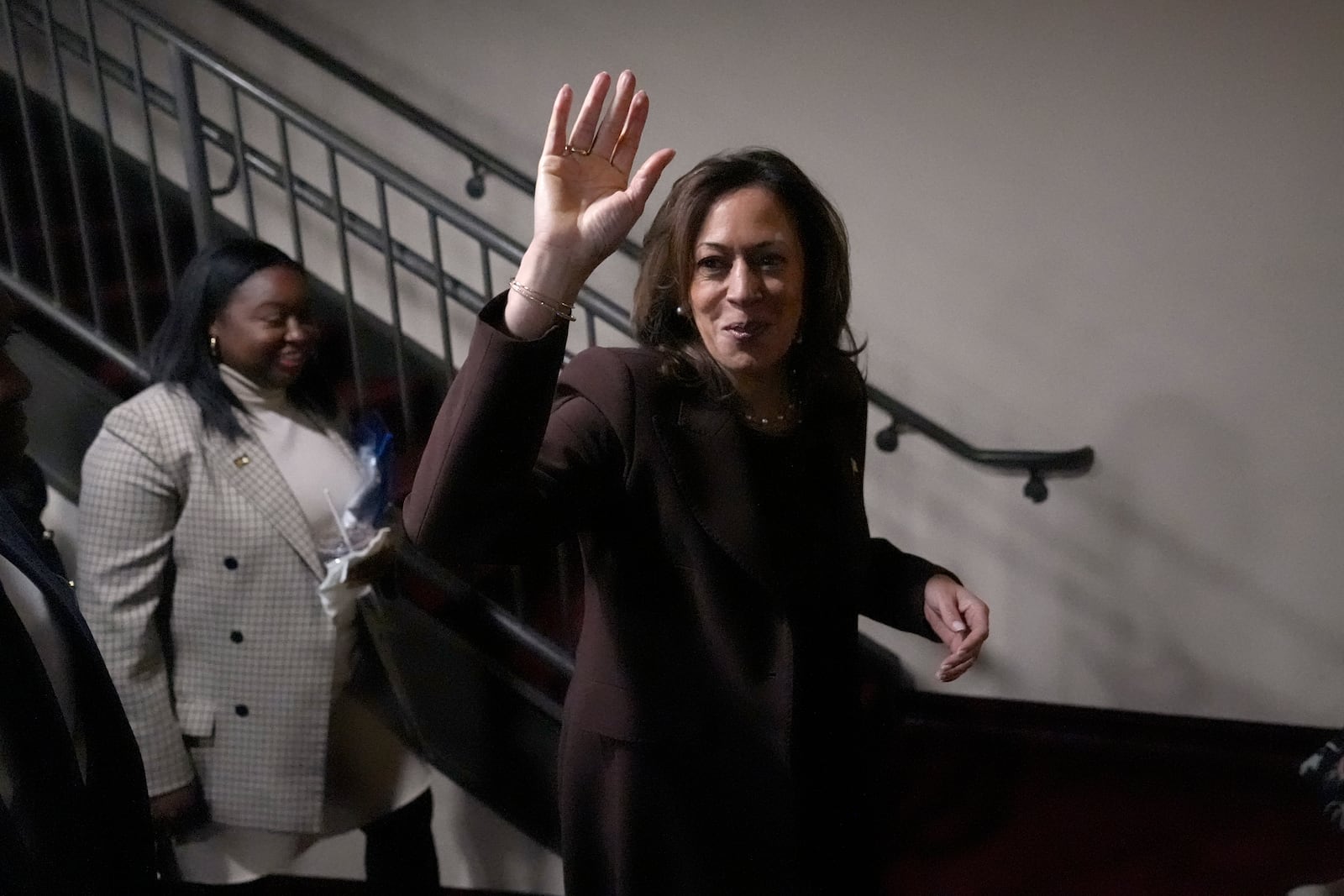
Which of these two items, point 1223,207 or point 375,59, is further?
point 375,59

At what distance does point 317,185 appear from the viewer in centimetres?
314

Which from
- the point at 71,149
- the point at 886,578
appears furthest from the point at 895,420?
the point at 71,149

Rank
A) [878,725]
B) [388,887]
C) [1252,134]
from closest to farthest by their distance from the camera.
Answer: [388,887], [1252,134], [878,725]

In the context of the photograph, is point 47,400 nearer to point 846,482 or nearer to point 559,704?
point 559,704

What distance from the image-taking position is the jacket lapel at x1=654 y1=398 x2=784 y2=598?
3.69ft

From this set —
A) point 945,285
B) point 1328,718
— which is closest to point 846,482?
point 945,285

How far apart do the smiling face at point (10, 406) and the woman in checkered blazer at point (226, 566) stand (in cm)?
46

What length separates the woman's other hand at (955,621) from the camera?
126 cm

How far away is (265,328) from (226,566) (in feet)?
1.28

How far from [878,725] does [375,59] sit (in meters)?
2.38

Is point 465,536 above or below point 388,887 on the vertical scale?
above

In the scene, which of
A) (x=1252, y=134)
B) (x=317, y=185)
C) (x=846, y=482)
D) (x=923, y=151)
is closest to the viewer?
(x=846, y=482)

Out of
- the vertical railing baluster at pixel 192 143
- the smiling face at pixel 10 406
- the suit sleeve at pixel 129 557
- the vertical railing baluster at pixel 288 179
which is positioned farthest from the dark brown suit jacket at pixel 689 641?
the vertical railing baluster at pixel 192 143

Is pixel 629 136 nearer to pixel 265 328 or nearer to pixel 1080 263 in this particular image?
pixel 265 328
